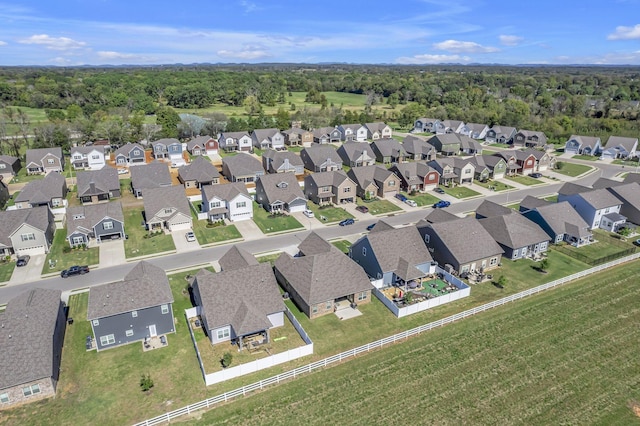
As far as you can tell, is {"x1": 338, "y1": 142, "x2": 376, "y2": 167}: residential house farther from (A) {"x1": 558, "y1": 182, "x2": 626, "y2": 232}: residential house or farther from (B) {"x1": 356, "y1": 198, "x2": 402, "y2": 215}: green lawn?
(A) {"x1": 558, "y1": 182, "x2": 626, "y2": 232}: residential house

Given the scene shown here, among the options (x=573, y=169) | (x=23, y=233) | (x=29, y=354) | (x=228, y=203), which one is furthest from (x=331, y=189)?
(x=573, y=169)

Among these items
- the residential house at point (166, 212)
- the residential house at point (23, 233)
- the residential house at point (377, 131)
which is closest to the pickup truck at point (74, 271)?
the residential house at point (23, 233)

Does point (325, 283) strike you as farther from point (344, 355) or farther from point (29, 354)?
point (29, 354)

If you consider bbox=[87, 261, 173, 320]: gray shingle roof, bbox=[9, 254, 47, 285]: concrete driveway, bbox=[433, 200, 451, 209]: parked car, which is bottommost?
bbox=[9, 254, 47, 285]: concrete driveway

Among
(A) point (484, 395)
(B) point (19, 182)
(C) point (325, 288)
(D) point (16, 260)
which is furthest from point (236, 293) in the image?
(B) point (19, 182)

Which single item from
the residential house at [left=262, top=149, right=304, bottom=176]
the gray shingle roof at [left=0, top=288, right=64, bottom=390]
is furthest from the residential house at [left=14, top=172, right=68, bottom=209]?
the residential house at [left=262, top=149, right=304, bottom=176]

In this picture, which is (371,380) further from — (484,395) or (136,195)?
(136,195)
